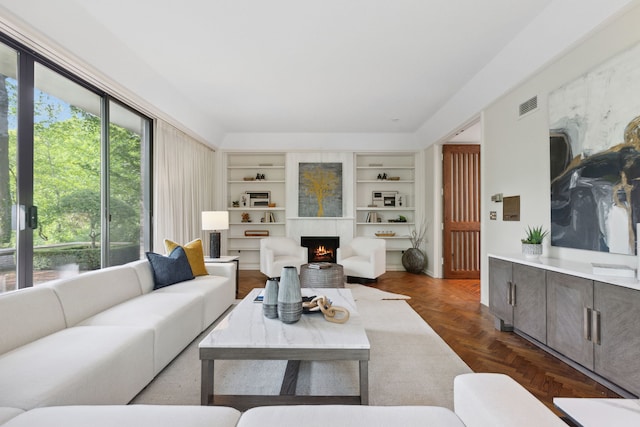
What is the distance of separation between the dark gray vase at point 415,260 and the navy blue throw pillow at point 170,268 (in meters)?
4.14

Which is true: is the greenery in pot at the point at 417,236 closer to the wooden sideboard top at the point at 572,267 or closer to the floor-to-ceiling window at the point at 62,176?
the wooden sideboard top at the point at 572,267

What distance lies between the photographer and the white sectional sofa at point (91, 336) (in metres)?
1.37

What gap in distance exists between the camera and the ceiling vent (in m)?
3.00

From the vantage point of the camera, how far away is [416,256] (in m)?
6.05

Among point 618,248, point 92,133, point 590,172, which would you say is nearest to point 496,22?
point 590,172

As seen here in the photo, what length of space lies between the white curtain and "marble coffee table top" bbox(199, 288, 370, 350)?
275cm

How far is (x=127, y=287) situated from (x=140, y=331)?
3.13ft

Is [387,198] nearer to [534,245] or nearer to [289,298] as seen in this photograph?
[534,245]

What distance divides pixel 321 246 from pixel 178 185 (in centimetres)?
293

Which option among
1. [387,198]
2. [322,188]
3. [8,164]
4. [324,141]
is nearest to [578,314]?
[8,164]

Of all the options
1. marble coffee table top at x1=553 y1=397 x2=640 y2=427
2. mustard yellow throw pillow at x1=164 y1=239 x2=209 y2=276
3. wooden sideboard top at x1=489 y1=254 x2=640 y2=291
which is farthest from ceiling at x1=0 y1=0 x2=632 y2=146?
marble coffee table top at x1=553 y1=397 x2=640 y2=427

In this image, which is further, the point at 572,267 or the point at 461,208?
the point at 461,208

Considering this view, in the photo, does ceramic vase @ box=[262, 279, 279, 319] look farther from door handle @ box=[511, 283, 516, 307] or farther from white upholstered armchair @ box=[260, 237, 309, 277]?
white upholstered armchair @ box=[260, 237, 309, 277]

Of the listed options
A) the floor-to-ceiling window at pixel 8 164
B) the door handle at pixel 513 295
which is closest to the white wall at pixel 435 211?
the door handle at pixel 513 295
